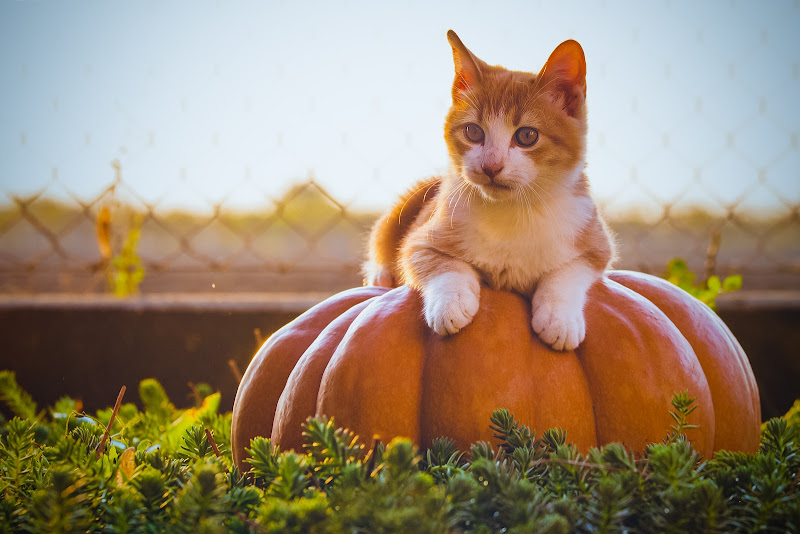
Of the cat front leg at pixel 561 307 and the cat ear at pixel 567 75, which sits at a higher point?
the cat ear at pixel 567 75

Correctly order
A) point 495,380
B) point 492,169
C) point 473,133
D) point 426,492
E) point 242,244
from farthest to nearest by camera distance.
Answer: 1. point 242,244
2. point 473,133
3. point 492,169
4. point 495,380
5. point 426,492

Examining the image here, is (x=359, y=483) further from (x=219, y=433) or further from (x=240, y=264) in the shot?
(x=240, y=264)

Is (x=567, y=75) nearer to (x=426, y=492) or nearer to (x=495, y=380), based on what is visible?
(x=495, y=380)

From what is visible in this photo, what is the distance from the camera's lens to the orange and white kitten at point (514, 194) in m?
1.06

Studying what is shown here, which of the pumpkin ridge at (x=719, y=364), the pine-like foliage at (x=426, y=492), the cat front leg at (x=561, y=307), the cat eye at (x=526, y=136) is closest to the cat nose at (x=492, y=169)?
the cat eye at (x=526, y=136)

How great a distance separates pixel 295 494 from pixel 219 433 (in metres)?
0.59

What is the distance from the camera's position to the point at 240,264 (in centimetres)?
204

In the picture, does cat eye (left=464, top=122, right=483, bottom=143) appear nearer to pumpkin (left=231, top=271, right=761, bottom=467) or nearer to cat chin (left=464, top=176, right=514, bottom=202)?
cat chin (left=464, top=176, right=514, bottom=202)

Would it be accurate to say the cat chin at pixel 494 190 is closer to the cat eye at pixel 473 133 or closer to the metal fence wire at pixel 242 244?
the cat eye at pixel 473 133

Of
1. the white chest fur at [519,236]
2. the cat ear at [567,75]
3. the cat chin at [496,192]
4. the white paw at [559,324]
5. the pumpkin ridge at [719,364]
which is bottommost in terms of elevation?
the pumpkin ridge at [719,364]

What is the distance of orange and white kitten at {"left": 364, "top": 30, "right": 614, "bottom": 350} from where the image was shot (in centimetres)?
106

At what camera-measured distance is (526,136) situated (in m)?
1.19

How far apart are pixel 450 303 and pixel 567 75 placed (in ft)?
1.84

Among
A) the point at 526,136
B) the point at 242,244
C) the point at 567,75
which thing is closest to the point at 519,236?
the point at 526,136
